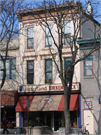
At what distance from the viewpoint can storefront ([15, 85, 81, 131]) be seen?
1866cm

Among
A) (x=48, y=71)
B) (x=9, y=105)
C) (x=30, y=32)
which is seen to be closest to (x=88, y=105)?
(x=48, y=71)

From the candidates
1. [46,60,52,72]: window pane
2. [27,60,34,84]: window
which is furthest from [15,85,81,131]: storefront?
[46,60,52,72]: window pane

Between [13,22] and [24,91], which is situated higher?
[13,22]

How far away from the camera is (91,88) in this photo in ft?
61.5

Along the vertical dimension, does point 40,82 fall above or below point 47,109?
above

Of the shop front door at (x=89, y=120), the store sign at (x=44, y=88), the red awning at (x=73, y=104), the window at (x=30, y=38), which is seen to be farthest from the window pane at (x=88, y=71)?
the window at (x=30, y=38)

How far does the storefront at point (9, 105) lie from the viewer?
19.6m

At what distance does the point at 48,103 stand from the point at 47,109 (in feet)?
1.83

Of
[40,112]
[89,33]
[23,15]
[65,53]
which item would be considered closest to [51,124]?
[40,112]

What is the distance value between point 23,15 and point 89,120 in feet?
36.9

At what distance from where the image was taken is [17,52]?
21203 millimetres

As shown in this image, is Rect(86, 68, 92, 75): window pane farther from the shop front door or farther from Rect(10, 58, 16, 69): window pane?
Rect(10, 58, 16, 69): window pane

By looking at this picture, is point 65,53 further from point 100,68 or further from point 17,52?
point 17,52

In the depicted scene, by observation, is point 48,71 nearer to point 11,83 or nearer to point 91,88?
point 11,83
